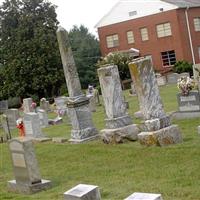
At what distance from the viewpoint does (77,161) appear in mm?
12531

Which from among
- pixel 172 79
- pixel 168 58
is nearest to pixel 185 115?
pixel 172 79

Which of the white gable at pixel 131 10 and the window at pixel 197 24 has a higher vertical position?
the white gable at pixel 131 10

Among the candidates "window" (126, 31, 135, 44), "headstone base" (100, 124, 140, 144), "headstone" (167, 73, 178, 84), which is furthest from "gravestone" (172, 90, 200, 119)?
"window" (126, 31, 135, 44)

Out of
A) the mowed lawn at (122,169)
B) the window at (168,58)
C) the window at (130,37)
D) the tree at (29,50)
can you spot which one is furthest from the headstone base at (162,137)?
the window at (130,37)

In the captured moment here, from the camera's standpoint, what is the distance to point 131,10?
173 ft

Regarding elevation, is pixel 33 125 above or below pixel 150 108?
below

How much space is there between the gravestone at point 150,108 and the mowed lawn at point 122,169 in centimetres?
30

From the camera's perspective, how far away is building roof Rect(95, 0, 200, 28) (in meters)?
49.2

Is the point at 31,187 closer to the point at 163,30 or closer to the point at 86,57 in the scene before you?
the point at 163,30

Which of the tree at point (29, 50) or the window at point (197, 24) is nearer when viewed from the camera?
the tree at point (29, 50)

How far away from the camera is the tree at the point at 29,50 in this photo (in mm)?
47281

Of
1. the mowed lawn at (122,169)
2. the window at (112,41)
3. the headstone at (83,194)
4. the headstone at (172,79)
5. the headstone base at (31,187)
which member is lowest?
the headstone at (172,79)

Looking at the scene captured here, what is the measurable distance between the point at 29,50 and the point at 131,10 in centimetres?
1178

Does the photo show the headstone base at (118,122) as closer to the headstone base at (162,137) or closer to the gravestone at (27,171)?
the headstone base at (162,137)
